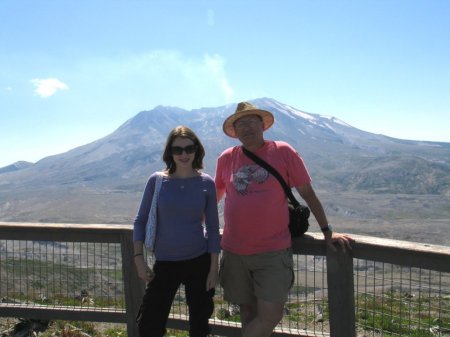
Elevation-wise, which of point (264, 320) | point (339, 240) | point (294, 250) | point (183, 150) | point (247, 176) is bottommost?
point (264, 320)

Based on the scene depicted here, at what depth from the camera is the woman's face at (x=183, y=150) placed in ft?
12.5

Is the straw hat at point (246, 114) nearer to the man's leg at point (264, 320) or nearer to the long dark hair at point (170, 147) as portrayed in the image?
the long dark hair at point (170, 147)

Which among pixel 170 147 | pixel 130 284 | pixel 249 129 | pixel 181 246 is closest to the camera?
pixel 181 246

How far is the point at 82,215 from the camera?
645 ft

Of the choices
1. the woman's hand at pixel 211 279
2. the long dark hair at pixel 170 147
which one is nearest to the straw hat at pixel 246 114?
the long dark hair at pixel 170 147

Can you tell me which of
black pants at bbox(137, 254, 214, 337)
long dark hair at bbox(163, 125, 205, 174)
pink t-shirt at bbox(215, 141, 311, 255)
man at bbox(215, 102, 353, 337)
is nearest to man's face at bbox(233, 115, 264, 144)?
man at bbox(215, 102, 353, 337)

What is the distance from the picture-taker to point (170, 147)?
12.7ft

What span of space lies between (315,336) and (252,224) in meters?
1.07

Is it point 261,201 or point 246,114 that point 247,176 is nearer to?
point 261,201

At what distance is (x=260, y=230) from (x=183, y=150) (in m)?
0.85

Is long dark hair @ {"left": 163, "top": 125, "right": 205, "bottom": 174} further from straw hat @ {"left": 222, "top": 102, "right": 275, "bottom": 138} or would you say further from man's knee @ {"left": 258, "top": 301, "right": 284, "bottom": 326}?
man's knee @ {"left": 258, "top": 301, "right": 284, "bottom": 326}

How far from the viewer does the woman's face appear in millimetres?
3822

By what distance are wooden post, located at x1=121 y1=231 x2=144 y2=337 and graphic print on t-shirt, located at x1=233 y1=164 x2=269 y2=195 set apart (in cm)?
115

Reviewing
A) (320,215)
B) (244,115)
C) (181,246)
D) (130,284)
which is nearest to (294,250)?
(320,215)
